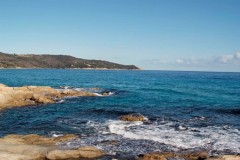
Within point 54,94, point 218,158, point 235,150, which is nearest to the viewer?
point 218,158

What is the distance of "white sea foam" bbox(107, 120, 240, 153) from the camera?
34.7 m

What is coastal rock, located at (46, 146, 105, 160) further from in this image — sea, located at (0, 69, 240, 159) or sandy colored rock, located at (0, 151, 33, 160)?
sandy colored rock, located at (0, 151, 33, 160)

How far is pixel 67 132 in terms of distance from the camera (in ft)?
131

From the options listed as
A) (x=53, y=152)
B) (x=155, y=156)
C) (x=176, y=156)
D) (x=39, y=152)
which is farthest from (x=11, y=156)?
(x=176, y=156)

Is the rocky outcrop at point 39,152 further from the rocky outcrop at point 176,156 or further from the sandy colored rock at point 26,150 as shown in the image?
the rocky outcrop at point 176,156

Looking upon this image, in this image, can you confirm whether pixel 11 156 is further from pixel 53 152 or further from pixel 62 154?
pixel 62 154

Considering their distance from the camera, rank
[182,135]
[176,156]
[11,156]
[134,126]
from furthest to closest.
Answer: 1. [134,126]
2. [182,135]
3. [176,156]
4. [11,156]

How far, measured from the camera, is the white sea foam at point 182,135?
34.7 meters

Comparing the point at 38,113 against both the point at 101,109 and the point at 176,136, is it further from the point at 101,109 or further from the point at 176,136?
the point at 176,136

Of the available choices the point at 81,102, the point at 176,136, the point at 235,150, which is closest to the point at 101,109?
the point at 81,102

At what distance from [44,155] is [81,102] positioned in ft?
131

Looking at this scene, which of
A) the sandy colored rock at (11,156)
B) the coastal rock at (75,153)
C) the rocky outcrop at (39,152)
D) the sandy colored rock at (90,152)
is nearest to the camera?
the sandy colored rock at (11,156)

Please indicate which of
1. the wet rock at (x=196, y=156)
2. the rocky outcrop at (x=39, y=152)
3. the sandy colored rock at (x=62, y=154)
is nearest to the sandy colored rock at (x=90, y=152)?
the rocky outcrop at (x=39, y=152)

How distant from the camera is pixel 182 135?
3850cm
